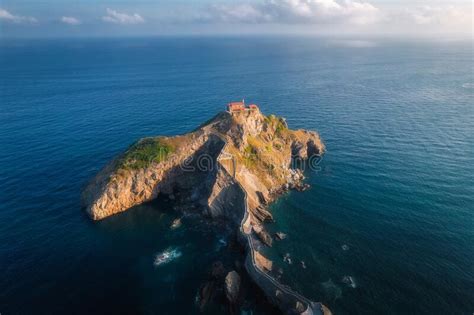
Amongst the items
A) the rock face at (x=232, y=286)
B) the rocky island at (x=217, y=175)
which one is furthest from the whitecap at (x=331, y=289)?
the rock face at (x=232, y=286)

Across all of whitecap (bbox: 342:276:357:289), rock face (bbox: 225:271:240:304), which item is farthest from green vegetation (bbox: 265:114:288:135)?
rock face (bbox: 225:271:240:304)

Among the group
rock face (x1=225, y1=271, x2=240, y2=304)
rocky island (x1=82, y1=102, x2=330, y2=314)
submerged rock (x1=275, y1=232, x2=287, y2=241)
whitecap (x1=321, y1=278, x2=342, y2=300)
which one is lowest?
whitecap (x1=321, y1=278, x2=342, y2=300)

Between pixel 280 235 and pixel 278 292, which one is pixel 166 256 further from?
pixel 278 292

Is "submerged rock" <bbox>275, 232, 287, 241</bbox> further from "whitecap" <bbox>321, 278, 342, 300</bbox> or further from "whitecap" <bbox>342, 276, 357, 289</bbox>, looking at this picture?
"whitecap" <bbox>342, 276, 357, 289</bbox>

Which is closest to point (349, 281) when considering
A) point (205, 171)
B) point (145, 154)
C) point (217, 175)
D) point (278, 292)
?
point (278, 292)

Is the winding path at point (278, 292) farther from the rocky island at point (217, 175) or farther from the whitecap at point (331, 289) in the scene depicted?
the whitecap at point (331, 289)

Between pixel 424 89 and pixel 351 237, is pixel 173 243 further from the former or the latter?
pixel 424 89

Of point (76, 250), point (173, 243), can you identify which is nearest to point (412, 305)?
point (173, 243)

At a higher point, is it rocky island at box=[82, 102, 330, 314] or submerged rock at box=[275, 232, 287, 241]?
→ rocky island at box=[82, 102, 330, 314]

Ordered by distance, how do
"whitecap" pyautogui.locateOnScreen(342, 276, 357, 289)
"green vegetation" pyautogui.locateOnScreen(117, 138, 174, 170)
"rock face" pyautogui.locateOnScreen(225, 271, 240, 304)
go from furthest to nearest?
"green vegetation" pyautogui.locateOnScreen(117, 138, 174, 170), "whitecap" pyautogui.locateOnScreen(342, 276, 357, 289), "rock face" pyautogui.locateOnScreen(225, 271, 240, 304)
